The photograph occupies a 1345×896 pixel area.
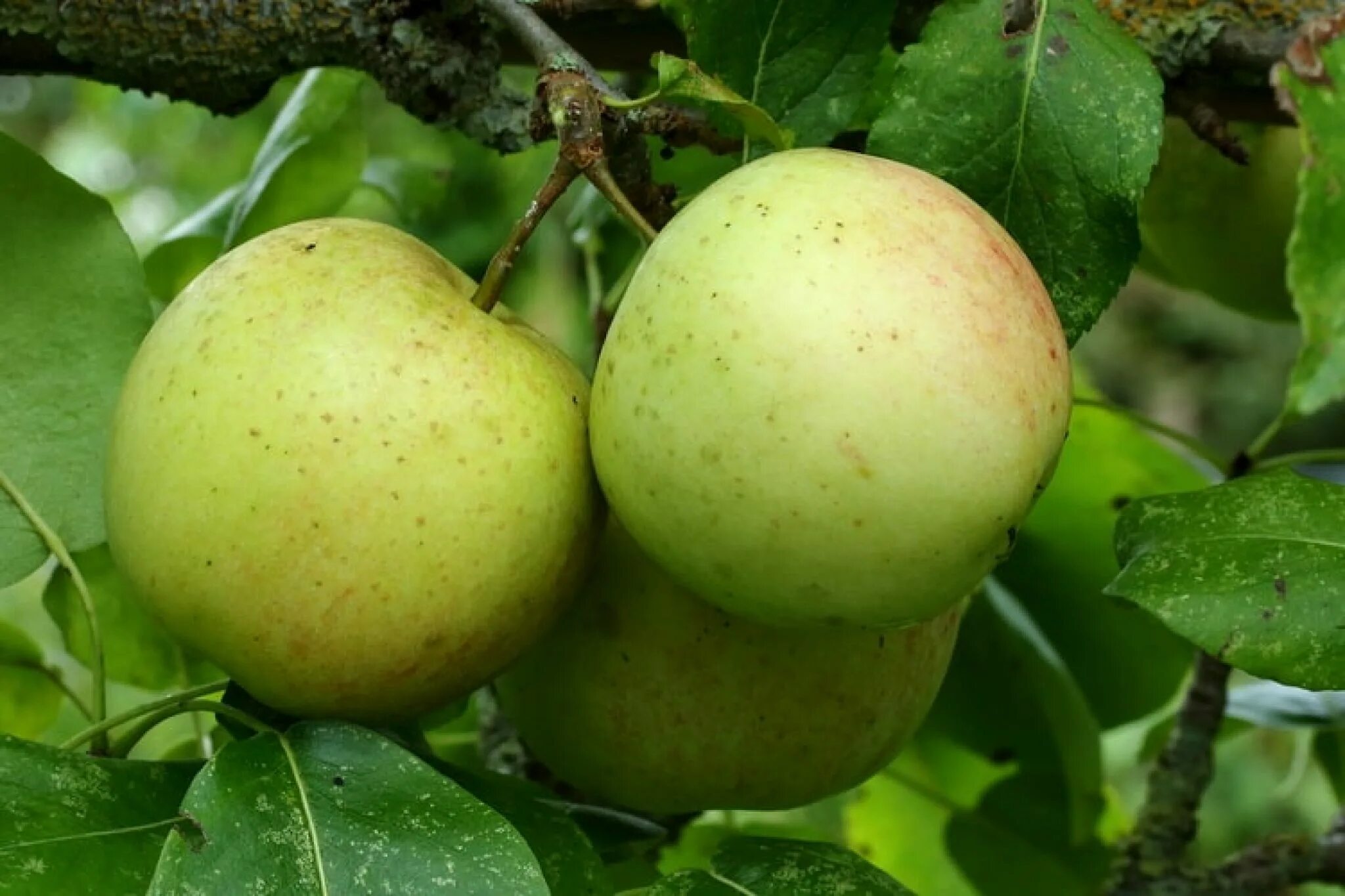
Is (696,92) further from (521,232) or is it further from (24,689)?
(24,689)

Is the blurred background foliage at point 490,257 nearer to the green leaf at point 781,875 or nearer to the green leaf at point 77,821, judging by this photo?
the green leaf at point 781,875

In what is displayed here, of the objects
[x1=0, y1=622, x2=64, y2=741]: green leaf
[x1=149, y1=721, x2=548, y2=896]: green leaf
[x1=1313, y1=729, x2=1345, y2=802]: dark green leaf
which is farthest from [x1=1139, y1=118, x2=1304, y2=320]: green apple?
[x1=0, y1=622, x2=64, y2=741]: green leaf

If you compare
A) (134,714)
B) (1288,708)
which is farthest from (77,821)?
(1288,708)

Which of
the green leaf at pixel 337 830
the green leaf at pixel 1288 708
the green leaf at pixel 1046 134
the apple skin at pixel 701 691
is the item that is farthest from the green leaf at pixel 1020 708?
the green leaf at pixel 337 830

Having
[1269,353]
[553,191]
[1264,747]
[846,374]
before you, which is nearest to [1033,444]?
[846,374]

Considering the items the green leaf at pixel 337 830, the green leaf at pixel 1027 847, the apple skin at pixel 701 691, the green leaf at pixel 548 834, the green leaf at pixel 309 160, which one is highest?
the green leaf at pixel 309 160

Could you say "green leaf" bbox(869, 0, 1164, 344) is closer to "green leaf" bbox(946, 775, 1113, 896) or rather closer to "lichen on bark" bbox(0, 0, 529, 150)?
"lichen on bark" bbox(0, 0, 529, 150)

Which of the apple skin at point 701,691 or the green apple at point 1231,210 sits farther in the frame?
the green apple at point 1231,210
